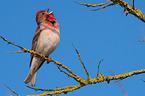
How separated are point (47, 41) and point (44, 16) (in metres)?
1.26

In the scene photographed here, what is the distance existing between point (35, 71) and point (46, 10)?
214 centimetres

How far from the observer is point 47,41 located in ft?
19.1

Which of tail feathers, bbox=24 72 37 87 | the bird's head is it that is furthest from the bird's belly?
tail feathers, bbox=24 72 37 87

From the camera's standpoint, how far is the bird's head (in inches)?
253

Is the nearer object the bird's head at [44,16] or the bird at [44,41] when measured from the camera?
the bird at [44,41]

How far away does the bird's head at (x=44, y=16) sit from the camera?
642 cm

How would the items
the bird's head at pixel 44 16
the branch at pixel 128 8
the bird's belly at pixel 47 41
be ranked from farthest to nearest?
the bird's head at pixel 44 16 < the bird's belly at pixel 47 41 < the branch at pixel 128 8

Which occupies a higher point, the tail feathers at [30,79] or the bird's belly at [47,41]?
the bird's belly at [47,41]

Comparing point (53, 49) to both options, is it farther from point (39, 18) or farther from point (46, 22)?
point (39, 18)

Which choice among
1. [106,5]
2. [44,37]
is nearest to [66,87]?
[106,5]

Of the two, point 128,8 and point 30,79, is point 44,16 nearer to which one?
point 30,79

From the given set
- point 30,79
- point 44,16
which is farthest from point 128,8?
point 44,16

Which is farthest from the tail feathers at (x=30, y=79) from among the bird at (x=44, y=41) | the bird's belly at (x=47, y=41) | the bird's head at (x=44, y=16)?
the bird's head at (x=44, y=16)

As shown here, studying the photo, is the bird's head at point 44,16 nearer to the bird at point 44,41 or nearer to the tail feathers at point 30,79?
the bird at point 44,41
